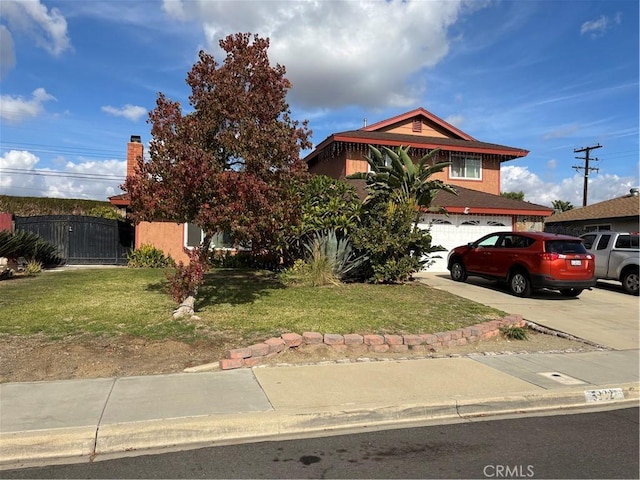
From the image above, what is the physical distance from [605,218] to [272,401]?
27.5 m

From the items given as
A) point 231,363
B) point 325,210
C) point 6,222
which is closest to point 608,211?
point 325,210

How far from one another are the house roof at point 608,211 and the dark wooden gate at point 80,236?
24.6 metres

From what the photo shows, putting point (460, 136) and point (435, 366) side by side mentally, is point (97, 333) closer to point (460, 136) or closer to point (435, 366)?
point (435, 366)

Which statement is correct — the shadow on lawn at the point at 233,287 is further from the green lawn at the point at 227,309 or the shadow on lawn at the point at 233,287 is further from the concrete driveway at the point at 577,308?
the concrete driveway at the point at 577,308

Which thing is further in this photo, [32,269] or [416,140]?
[416,140]

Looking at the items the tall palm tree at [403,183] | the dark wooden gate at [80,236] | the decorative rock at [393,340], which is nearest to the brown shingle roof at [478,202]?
the tall palm tree at [403,183]

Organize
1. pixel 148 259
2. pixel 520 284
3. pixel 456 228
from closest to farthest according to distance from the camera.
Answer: pixel 520 284
pixel 148 259
pixel 456 228

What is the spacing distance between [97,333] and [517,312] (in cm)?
841

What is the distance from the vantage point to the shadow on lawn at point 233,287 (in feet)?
33.9

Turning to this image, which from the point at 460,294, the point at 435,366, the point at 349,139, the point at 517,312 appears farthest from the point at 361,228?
the point at 349,139

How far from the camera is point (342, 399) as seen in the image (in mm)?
5406

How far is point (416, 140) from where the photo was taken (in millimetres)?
22312

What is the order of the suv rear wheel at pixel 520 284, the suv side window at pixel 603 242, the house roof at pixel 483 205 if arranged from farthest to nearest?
the house roof at pixel 483 205
the suv side window at pixel 603 242
the suv rear wheel at pixel 520 284

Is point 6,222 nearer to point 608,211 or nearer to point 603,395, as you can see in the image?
point 603,395
